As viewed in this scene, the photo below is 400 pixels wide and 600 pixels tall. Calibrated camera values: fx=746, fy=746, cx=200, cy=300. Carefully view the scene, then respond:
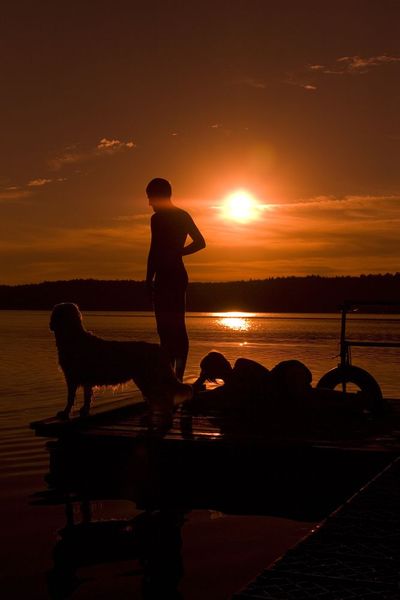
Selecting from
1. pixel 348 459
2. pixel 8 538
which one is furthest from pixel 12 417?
pixel 348 459

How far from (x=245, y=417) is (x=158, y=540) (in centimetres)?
261

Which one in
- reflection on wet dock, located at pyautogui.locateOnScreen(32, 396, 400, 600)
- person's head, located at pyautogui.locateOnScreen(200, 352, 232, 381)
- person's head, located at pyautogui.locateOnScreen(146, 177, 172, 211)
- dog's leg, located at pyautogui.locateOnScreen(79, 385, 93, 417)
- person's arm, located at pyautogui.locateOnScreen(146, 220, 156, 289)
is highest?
person's head, located at pyautogui.locateOnScreen(146, 177, 172, 211)

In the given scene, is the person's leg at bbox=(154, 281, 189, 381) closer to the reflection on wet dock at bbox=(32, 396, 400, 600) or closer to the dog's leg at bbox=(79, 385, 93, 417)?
the reflection on wet dock at bbox=(32, 396, 400, 600)

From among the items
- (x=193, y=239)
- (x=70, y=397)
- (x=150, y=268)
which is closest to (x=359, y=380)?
(x=193, y=239)

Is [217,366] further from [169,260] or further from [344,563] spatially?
[344,563]

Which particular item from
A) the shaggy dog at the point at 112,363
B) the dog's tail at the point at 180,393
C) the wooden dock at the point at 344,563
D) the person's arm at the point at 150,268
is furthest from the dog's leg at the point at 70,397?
the wooden dock at the point at 344,563

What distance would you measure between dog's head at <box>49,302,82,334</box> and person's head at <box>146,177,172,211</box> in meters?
1.59

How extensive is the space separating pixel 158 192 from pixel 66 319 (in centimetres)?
183

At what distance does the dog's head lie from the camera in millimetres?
8195

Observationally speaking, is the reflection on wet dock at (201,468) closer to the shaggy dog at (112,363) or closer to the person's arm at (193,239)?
the shaggy dog at (112,363)

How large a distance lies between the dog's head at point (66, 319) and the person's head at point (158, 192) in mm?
1593

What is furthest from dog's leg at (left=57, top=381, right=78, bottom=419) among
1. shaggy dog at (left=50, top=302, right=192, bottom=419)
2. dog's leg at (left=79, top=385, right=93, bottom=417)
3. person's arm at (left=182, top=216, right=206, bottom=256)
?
person's arm at (left=182, top=216, right=206, bottom=256)

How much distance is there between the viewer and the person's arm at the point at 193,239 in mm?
8930

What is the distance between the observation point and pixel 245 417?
9.09m
